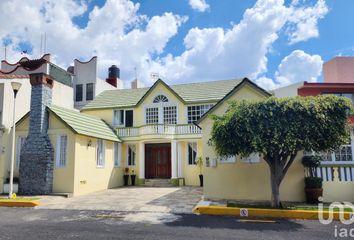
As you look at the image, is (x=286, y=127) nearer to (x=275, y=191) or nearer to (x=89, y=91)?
(x=275, y=191)

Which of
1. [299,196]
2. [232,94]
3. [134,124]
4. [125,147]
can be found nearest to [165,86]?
[134,124]

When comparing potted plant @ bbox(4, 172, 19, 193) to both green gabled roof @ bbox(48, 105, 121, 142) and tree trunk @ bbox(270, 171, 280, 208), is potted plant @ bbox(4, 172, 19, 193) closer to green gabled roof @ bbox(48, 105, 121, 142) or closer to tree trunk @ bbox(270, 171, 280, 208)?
green gabled roof @ bbox(48, 105, 121, 142)

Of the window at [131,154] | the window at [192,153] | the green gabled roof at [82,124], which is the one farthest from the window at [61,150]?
the window at [192,153]

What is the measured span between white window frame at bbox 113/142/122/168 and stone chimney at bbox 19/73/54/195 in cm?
565

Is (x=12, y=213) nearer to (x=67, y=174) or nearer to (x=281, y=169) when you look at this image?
(x=67, y=174)

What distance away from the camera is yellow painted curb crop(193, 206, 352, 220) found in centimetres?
928

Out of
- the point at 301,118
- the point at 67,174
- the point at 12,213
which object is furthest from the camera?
the point at 67,174

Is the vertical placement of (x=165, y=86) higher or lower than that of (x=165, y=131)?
higher

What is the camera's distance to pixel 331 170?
489 inches

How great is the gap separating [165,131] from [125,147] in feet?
12.4

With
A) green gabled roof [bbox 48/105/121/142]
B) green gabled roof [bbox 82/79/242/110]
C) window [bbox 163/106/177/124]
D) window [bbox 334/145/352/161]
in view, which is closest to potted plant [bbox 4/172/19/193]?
green gabled roof [bbox 48/105/121/142]

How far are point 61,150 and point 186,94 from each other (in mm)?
11083

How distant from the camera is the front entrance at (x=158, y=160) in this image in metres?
22.0

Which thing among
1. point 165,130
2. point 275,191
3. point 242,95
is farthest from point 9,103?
point 275,191
